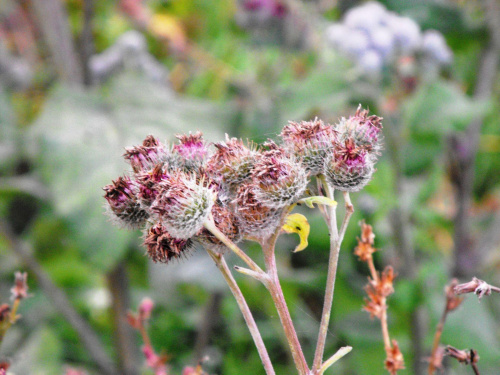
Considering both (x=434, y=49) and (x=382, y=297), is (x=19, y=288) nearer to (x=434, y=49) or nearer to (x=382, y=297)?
(x=382, y=297)

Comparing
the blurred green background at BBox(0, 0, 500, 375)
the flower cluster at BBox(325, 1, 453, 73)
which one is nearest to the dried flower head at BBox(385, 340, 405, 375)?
the blurred green background at BBox(0, 0, 500, 375)

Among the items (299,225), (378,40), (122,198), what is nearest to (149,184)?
(122,198)

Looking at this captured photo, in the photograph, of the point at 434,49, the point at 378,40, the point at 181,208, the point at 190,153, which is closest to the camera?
the point at 181,208

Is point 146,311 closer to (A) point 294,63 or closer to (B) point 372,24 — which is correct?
(B) point 372,24

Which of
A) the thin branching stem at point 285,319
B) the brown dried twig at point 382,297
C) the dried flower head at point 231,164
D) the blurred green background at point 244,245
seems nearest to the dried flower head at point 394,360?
the brown dried twig at point 382,297

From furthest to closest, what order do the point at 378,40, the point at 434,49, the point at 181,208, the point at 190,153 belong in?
the point at 434,49, the point at 378,40, the point at 190,153, the point at 181,208

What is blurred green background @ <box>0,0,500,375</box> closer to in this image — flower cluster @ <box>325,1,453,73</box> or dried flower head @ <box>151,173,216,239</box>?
flower cluster @ <box>325,1,453,73</box>

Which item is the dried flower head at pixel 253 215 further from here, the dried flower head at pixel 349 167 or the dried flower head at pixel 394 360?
the dried flower head at pixel 394 360
